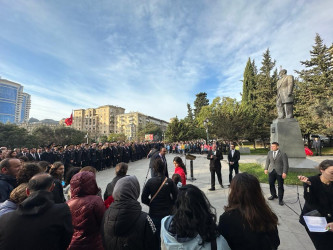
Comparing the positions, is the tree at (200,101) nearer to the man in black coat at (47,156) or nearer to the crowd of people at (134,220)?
the man in black coat at (47,156)

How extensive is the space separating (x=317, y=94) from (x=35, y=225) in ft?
102

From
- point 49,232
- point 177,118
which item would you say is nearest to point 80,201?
point 49,232

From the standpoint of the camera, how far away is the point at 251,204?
165 centimetres

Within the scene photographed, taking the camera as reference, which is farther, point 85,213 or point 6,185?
point 6,185

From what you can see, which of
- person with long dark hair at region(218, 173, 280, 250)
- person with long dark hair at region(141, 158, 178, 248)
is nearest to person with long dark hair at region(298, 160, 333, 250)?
person with long dark hair at region(218, 173, 280, 250)

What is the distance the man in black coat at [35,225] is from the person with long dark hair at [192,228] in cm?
101

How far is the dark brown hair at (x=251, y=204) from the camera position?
62.3 inches

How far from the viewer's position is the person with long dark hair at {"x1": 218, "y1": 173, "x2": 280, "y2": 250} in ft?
5.11

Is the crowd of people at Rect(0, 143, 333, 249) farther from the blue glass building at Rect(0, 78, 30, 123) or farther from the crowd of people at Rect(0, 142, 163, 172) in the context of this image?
the blue glass building at Rect(0, 78, 30, 123)

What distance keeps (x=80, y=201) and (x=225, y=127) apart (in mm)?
24452

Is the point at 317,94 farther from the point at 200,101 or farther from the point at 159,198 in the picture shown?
the point at 200,101

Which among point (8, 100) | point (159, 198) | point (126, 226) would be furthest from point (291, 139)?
point (8, 100)

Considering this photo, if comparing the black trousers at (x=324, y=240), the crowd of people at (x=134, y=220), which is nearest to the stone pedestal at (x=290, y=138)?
the crowd of people at (x=134, y=220)

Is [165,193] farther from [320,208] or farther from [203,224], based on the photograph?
[320,208]
